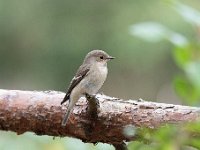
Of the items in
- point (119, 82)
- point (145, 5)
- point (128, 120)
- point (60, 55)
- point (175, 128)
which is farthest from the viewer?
point (119, 82)

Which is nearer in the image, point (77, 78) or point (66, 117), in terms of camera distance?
point (66, 117)

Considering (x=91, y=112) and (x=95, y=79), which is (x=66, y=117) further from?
(x=95, y=79)

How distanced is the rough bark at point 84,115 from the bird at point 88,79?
51 millimetres

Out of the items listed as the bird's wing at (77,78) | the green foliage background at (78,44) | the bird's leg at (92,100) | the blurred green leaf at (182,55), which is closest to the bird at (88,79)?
the bird's wing at (77,78)

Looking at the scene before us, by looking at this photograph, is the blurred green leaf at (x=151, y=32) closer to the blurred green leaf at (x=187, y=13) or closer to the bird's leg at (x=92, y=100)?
the blurred green leaf at (x=187, y=13)

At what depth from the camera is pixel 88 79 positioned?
325 cm

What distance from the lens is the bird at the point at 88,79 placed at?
300cm

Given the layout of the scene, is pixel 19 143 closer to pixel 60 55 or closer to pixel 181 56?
pixel 181 56

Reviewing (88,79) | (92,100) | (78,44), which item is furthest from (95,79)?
(78,44)

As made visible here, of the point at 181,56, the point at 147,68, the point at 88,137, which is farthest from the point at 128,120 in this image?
the point at 147,68

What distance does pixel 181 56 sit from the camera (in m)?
1.06

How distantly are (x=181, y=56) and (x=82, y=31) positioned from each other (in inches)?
401

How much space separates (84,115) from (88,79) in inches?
11.4

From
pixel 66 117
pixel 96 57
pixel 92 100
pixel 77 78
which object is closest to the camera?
pixel 92 100
